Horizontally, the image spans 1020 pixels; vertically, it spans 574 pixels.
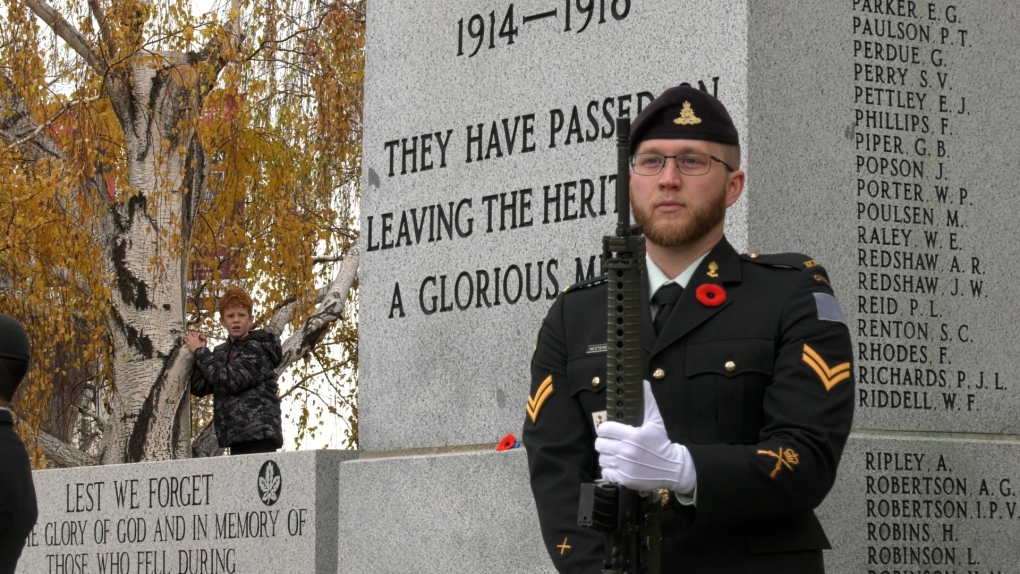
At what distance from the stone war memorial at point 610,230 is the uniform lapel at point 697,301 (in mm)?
1885

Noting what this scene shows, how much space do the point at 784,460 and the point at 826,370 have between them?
219 millimetres

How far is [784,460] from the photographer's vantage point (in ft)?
10.6

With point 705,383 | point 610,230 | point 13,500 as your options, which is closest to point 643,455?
point 705,383

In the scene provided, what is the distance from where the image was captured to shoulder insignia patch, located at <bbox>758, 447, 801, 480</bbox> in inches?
128

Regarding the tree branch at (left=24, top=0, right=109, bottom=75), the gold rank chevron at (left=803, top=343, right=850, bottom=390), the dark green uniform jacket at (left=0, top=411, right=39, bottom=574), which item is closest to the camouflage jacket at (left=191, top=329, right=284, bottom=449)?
the dark green uniform jacket at (left=0, top=411, right=39, bottom=574)

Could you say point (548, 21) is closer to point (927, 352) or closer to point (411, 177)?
point (411, 177)

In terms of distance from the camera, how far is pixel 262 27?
673 inches

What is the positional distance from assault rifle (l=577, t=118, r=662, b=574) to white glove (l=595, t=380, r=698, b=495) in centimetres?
3

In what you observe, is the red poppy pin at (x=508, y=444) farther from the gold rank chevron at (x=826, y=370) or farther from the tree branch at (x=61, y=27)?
the tree branch at (x=61, y=27)

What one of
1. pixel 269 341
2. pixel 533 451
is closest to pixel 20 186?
pixel 269 341

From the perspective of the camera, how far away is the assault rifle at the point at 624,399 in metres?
3.16

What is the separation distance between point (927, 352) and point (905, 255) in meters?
0.32

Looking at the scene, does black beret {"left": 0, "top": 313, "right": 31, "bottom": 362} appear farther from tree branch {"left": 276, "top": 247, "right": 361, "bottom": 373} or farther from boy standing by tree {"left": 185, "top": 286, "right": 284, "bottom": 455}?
tree branch {"left": 276, "top": 247, "right": 361, "bottom": 373}

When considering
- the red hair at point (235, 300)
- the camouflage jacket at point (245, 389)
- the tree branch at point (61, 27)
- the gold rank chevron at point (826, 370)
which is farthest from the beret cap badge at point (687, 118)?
the tree branch at point (61, 27)
